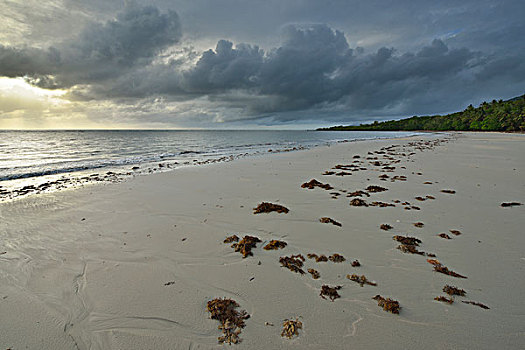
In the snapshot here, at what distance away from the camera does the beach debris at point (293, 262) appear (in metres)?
3.24

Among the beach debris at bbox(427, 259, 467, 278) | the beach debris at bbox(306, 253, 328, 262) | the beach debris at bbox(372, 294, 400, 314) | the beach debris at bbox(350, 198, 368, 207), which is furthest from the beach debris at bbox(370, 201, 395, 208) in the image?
the beach debris at bbox(372, 294, 400, 314)

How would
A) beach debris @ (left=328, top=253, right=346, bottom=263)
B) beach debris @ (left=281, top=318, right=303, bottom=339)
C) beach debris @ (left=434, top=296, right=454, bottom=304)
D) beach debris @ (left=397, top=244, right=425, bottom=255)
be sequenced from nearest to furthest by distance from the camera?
beach debris @ (left=281, top=318, right=303, bottom=339), beach debris @ (left=434, top=296, right=454, bottom=304), beach debris @ (left=328, top=253, right=346, bottom=263), beach debris @ (left=397, top=244, right=425, bottom=255)

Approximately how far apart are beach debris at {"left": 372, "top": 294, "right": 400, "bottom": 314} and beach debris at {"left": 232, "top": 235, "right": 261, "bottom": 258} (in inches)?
71.9

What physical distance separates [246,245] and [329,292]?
4.98 ft

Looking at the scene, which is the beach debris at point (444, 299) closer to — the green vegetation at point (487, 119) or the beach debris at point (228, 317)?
the beach debris at point (228, 317)

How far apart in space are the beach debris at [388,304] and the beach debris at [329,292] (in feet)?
1.36

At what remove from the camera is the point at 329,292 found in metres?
2.75

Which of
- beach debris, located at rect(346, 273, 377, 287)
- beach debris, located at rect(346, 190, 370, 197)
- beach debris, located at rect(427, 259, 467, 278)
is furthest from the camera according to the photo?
beach debris, located at rect(346, 190, 370, 197)

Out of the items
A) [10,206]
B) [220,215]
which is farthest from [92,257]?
[10,206]

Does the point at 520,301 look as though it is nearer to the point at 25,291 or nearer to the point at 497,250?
the point at 497,250

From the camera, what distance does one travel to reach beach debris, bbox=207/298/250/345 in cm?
223

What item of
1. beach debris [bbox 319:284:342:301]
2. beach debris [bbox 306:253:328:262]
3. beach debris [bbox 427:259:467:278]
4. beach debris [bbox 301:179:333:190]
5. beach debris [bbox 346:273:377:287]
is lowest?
beach debris [bbox 319:284:342:301]

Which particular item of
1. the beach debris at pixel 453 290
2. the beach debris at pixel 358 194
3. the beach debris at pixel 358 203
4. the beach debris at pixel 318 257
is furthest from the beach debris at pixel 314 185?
the beach debris at pixel 453 290

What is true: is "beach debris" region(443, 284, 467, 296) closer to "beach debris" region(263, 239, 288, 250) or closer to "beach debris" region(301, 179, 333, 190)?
"beach debris" region(263, 239, 288, 250)
